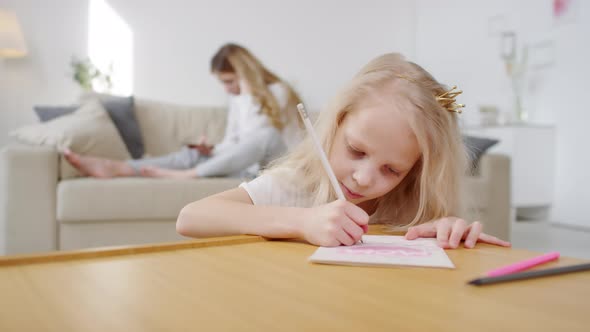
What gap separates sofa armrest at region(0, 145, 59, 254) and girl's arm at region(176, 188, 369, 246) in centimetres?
141

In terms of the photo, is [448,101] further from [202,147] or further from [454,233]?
[202,147]

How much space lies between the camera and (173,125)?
2701mm

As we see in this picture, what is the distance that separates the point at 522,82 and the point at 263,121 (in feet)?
7.88

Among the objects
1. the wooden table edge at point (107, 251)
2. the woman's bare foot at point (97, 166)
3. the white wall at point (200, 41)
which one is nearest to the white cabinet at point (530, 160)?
the white wall at point (200, 41)

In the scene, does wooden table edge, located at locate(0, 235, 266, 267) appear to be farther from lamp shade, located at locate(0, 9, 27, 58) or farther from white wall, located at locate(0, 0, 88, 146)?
white wall, located at locate(0, 0, 88, 146)

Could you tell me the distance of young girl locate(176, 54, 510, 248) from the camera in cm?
62

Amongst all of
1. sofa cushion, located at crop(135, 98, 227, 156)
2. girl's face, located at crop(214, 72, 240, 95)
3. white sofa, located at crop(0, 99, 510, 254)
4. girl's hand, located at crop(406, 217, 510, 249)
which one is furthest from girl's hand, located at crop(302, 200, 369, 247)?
sofa cushion, located at crop(135, 98, 227, 156)

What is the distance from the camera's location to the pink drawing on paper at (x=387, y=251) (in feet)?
1.59

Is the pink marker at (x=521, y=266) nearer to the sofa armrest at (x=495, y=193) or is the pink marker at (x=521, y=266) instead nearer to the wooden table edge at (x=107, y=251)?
the wooden table edge at (x=107, y=251)

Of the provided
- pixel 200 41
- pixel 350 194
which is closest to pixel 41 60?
pixel 200 41

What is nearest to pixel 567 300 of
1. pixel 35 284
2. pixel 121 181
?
pixel 35 284

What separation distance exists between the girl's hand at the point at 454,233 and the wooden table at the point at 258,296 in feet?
0.37

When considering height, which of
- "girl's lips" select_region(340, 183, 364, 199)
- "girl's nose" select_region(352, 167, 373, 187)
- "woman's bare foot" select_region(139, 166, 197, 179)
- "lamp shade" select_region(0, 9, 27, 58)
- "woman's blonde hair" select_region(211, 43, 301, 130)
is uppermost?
"lamp shade" select_region(0, 9, 27, 58)

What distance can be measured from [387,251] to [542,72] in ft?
11.5
